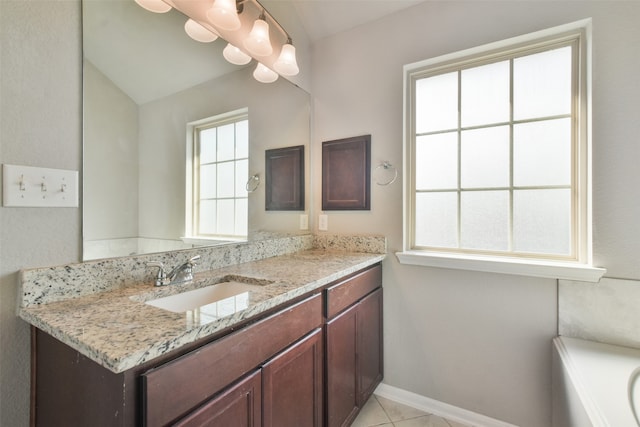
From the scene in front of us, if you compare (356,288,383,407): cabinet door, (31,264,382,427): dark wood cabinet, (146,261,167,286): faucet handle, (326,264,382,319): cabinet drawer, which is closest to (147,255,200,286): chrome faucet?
(146,261,167,286): faucet handle

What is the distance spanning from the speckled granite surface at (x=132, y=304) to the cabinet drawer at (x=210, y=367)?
0.05m

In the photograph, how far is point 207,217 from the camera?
1398 mm

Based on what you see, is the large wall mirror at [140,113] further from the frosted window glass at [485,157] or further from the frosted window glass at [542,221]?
the frosted window glass at [542,221]

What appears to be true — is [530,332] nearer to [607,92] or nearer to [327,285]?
[327,285]

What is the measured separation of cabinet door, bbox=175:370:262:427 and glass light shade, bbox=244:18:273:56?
1.56 m

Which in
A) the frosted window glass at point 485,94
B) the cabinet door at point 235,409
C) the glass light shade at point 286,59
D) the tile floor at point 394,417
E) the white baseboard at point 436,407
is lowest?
the tile floor at point 394,417

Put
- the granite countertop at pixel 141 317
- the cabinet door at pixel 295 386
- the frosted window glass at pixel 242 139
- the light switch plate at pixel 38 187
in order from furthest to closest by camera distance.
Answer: the frosted window glass at pixel 242 139, the cabinet door at pixel 295 386, the light switch plate at pixel 38 187, the granite countertop at pixel 141 317

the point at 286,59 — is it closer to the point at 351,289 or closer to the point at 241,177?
the point at 241,177

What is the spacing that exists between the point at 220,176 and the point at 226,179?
0.04 metres

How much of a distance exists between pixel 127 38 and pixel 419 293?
1.89 m

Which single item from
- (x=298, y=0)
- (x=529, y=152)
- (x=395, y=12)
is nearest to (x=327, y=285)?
(x=529, y=152)

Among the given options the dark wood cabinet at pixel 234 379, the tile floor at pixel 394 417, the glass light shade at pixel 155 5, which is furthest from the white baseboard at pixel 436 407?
the glass light shade at pixel 155 5

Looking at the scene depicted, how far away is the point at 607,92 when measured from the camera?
4.09 feet

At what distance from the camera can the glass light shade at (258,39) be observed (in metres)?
1.47
